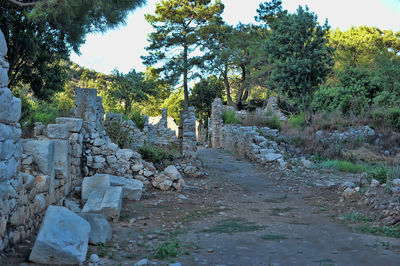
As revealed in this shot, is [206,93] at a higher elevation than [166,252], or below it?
higher

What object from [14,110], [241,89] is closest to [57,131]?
[14,110]

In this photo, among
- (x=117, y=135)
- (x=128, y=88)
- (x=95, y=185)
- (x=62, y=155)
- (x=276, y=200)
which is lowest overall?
(x=276, y=200)

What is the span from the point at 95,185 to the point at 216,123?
16.6 m

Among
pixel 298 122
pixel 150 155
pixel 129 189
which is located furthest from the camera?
pixel 298 122

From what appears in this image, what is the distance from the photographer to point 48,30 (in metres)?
12.3

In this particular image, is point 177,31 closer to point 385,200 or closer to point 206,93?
point 206,93

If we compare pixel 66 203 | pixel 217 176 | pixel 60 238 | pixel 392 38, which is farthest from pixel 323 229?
pixel 392 38

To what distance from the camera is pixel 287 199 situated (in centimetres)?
793

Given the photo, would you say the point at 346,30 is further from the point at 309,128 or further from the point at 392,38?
the point at 309,128

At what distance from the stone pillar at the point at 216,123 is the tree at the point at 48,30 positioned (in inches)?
410

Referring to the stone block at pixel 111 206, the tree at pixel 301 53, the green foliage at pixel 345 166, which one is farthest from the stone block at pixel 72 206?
the tree at pixel 301 53

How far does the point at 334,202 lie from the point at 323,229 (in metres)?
2.16

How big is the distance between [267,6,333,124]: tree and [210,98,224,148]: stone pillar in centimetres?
664

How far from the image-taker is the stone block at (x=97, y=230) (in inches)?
165
